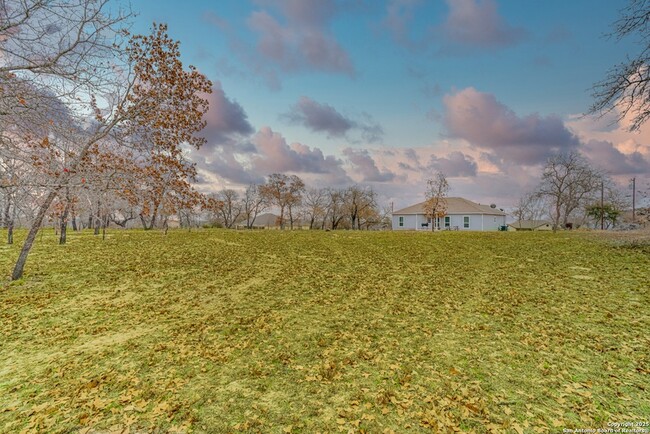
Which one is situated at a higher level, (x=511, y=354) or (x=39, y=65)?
(x=39, y=65)

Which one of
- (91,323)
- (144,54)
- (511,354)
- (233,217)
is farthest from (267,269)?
(233,217)

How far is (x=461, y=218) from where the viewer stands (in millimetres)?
48344

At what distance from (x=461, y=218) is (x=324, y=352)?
48.3 metres

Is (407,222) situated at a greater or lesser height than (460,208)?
lesser

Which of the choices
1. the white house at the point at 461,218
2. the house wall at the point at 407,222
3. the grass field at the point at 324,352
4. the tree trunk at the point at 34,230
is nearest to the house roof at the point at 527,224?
the white house at the point at 461,218

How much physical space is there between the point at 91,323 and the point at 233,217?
2501 inches

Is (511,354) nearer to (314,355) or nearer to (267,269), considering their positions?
(314,355)

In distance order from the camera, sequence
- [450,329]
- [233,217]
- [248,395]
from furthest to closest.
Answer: [233,217] < [450,329] < [248,395]

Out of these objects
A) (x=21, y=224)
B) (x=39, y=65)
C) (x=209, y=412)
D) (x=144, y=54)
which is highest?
(x=144, y=54)

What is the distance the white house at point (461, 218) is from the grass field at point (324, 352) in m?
39.8

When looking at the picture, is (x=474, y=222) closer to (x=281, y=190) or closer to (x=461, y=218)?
(x=461, y=218)

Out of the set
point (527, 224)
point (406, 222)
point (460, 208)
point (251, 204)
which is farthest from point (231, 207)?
point (527, 224)

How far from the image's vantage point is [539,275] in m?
9.75

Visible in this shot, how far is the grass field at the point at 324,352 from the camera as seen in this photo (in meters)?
3.50
